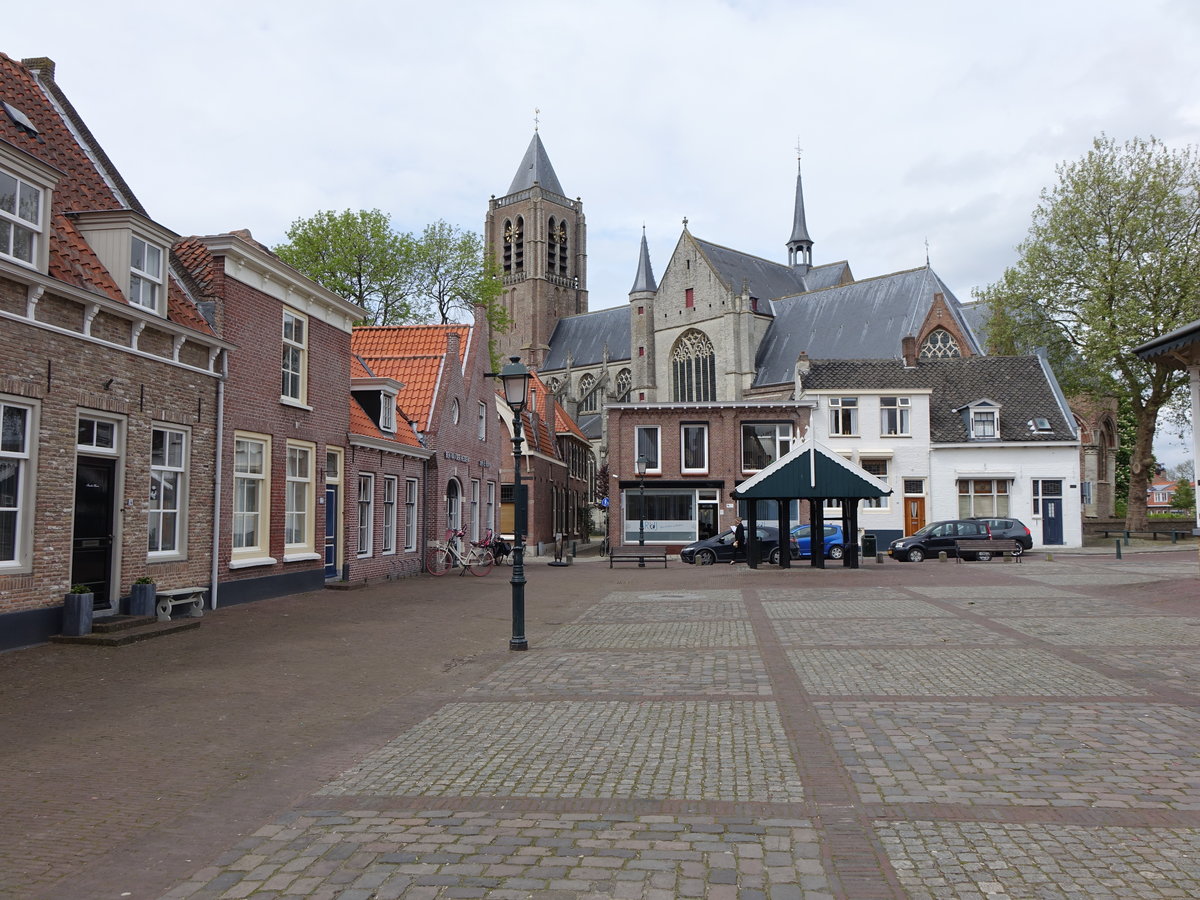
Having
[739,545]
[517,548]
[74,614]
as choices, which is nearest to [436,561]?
[739,545]

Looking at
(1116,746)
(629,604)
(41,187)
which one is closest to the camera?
(1116,746)

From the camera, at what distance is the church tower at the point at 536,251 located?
3253 inches

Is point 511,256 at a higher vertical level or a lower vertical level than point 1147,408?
higher

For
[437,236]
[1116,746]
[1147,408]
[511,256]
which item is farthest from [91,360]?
[511,256]

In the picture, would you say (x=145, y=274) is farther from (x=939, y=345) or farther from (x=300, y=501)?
(x=939, y=345)

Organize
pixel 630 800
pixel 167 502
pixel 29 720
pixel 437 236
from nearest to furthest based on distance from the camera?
pixel 630 800 < pixel 29 720 < pixel 167 502 < pixel 437 236

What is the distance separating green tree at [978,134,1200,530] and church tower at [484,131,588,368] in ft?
157

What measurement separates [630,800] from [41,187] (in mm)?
10086

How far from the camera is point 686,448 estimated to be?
130ft

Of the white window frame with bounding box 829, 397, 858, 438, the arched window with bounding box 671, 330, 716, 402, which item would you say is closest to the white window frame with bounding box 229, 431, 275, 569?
the white window frame with bounding box 829, 397, 858, 438

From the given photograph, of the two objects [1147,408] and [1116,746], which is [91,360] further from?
[1147,408]

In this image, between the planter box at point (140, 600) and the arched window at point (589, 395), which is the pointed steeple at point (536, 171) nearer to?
the arched window at point (589, 395)

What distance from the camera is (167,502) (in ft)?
44.1

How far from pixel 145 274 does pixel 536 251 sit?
71.7 metres
